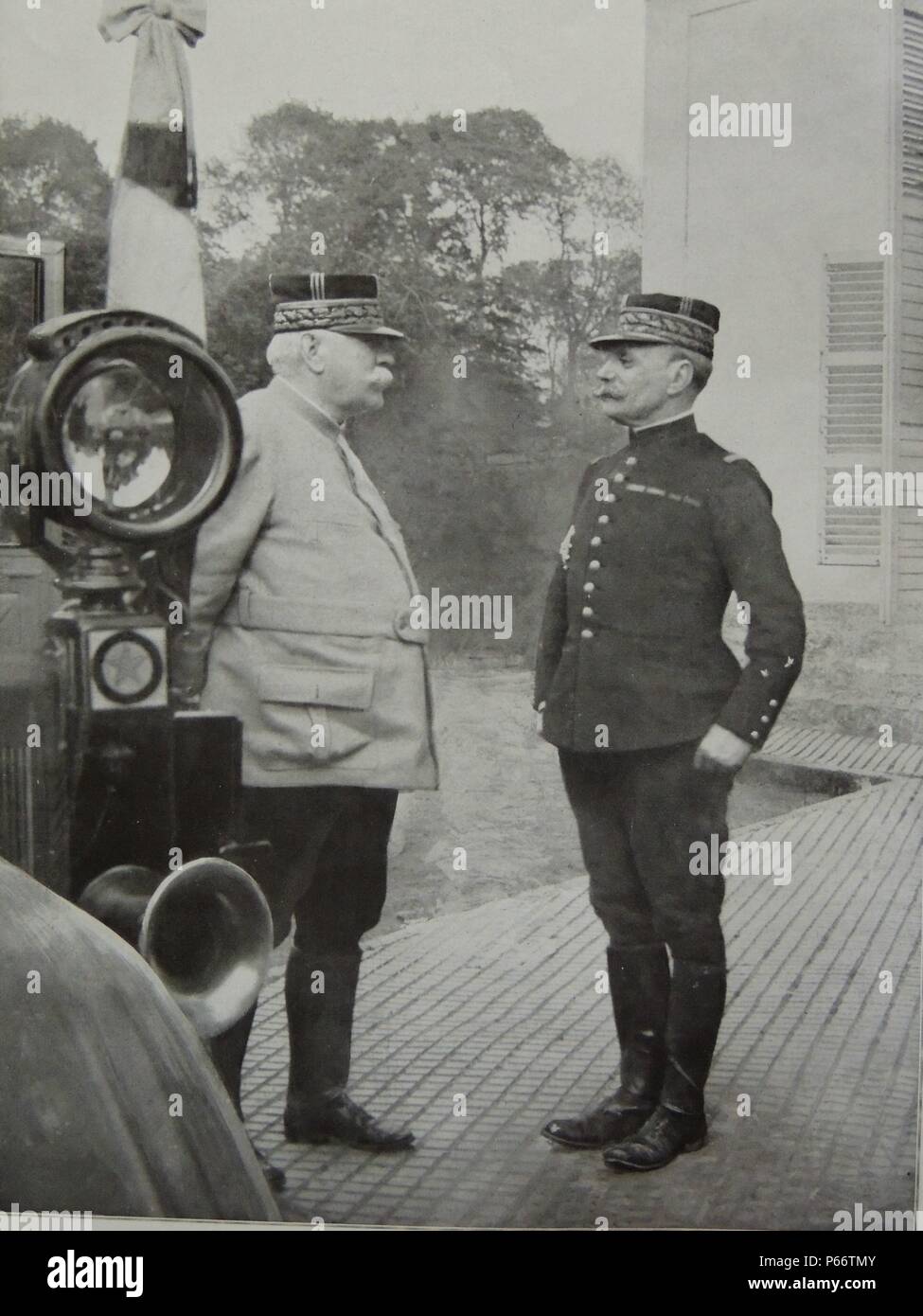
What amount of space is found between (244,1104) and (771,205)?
8.94 feet

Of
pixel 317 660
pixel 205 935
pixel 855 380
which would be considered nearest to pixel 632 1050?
pixel 205 935

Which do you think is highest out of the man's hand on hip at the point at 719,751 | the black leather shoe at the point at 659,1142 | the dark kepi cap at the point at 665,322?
A: the dark kepi cap at the point at 665,322

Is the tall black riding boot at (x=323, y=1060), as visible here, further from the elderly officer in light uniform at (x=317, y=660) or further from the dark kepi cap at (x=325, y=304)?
the dark kepi cap at (x=325, y=304)

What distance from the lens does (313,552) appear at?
3.31 meters

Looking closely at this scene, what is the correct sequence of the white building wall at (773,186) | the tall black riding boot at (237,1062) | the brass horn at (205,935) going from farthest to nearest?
1. the white building wall at (773,186)
2. the tall black riding boot at (237,1062)
3. the brass horn at (205,935)

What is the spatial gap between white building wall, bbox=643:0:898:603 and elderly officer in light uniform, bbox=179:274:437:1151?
0.86 meters

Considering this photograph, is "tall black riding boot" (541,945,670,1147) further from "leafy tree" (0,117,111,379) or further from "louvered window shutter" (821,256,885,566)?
"leafy tree" (0,117,111,379)

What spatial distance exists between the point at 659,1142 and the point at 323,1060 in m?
0.88

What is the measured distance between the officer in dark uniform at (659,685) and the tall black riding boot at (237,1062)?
72cm

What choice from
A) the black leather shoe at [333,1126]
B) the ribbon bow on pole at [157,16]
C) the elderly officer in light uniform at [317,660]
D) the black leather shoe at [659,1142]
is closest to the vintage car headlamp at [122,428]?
the elderly officer in light uniform at [317,660]

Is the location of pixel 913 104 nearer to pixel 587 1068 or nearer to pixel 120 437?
pixel 120 437

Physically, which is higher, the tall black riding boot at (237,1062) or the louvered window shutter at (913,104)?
the louvered window shutter at (913,104)

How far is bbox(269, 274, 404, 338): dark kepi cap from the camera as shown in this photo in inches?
131

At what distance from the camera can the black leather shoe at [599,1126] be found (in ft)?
10.9
